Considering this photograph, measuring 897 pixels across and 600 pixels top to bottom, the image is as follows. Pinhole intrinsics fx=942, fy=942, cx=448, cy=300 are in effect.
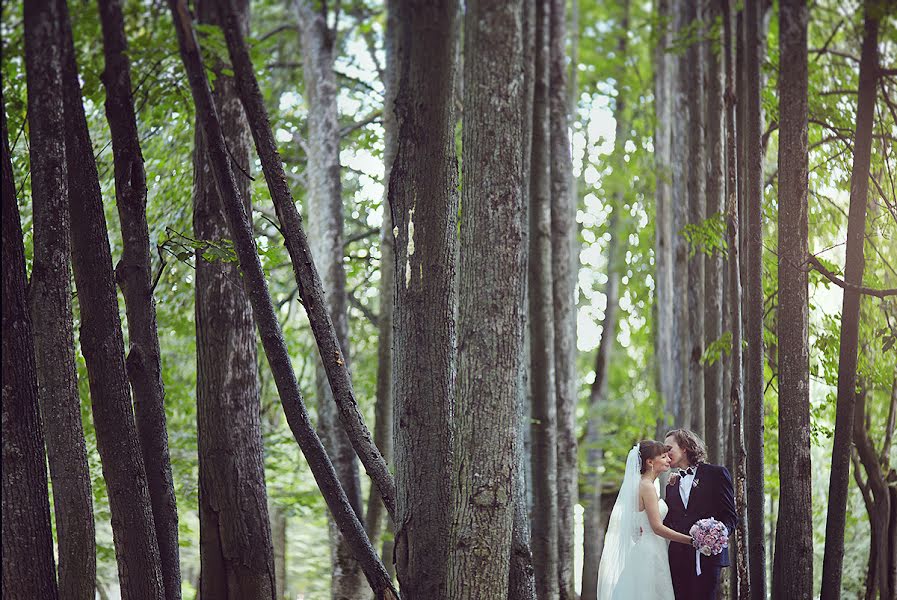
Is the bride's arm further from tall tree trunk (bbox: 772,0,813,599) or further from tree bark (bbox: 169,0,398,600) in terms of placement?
tree bark (bbox: 169,0,398,600)

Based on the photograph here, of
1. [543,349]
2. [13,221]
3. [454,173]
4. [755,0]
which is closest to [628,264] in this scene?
[543,349]

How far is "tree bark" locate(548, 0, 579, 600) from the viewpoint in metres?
10.8

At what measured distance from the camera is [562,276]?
36.4 ft

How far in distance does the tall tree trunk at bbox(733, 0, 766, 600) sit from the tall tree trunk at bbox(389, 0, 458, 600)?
256cm

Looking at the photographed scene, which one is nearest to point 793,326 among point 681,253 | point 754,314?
point 754,314

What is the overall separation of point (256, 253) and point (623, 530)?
140 inches

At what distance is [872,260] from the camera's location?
8.55 metres

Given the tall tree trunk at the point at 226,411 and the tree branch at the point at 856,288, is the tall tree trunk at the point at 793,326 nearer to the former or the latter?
the tree branch at the point at 856,288

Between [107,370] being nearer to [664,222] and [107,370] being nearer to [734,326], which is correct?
[734,326]

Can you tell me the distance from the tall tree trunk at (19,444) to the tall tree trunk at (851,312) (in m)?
5.20

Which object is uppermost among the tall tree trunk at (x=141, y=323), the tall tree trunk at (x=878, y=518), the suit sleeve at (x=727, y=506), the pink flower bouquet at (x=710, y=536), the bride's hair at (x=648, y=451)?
the tall tree trunk at (x=141, y=323)

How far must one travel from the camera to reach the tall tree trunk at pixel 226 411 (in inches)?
285

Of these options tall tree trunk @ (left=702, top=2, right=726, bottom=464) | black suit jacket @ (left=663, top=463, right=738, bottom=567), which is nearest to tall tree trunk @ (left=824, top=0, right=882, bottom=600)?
black suit jacket @ (left=663, top=463, right=738, bottom=567)

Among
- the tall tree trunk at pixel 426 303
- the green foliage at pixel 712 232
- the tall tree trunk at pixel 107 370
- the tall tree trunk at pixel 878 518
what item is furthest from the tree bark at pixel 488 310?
the tall tree trunk at pixel 878 518
